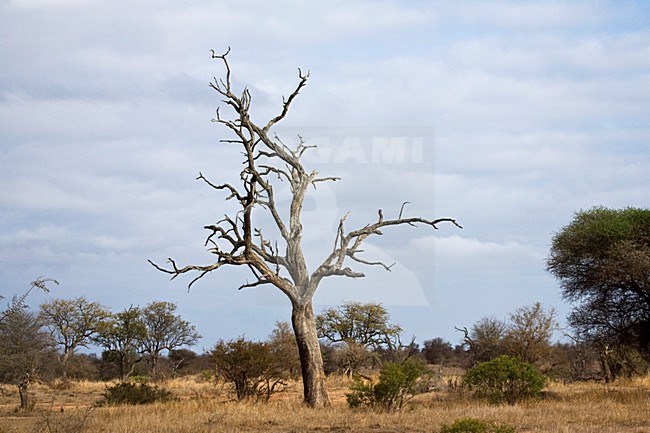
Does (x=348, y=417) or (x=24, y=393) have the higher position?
(x=24, y=393)

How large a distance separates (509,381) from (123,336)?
3465 cm

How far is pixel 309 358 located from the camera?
2100 cm

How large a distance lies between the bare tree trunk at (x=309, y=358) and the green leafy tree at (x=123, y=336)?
104ft

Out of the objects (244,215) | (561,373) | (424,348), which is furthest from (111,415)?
(424,348)

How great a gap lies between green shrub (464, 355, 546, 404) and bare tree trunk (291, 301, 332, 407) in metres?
4.61

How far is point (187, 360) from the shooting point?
54.4 metres

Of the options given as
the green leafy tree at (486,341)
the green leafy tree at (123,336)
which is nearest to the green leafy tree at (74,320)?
the green leafy tree at (123,336)

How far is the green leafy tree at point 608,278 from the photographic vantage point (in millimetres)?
23000

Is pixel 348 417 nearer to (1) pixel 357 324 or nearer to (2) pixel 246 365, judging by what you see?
(2) pixel 246 365

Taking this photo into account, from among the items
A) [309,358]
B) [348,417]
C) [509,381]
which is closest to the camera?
[348,417]

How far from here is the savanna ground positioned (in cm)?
1427

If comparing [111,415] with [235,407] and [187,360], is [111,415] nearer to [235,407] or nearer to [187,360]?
[235,407]

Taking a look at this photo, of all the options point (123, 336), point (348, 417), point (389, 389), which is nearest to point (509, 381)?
point (389, 389)

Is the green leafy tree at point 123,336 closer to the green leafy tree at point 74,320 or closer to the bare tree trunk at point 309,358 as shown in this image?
the green leafy tree at point 74,320
